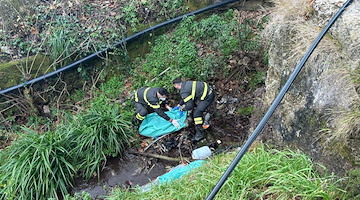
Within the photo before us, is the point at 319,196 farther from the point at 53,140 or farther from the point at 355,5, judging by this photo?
the point at 53,140

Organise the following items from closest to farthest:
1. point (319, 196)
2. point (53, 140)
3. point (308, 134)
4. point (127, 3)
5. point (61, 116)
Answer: point (319, 196) < point (308, 134) < point (53, 140) < point (61, 116) < point (127, 3)

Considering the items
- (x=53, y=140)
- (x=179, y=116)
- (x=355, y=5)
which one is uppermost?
(x=355, y=5)

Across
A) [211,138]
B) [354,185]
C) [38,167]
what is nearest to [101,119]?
[38,167]

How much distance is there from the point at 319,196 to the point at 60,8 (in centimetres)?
726

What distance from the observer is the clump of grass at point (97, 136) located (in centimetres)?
523

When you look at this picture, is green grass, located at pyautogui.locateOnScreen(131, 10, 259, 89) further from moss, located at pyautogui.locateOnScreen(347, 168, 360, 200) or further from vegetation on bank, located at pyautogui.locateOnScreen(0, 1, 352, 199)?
Answer: moss, located at pyautogui.locateOnScreen(347, 168, 360, 200)

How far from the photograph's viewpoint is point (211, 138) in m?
5.73

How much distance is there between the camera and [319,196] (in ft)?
7.88

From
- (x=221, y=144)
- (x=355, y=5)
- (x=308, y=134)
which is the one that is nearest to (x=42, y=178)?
(x=221, y=144)

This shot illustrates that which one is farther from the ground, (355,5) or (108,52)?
(355,5)

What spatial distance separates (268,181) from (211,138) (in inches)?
120

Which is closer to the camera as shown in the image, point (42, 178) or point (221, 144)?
point (42, 178)

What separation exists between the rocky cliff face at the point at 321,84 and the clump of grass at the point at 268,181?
335 millimetres

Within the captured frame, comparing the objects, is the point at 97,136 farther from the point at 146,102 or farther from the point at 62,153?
the point at 146,102
